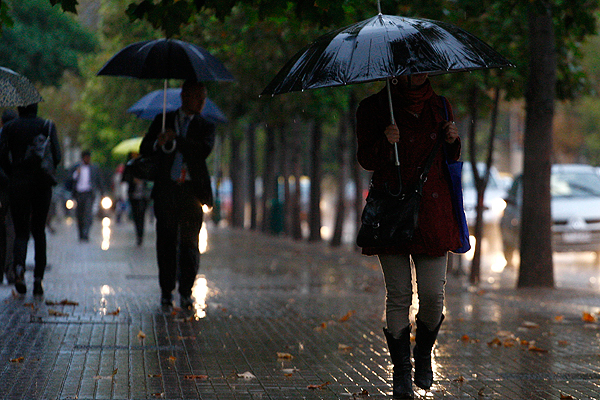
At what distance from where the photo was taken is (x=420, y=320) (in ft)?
19.2

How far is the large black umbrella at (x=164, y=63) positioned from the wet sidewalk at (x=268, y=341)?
2.11m

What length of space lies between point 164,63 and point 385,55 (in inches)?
179

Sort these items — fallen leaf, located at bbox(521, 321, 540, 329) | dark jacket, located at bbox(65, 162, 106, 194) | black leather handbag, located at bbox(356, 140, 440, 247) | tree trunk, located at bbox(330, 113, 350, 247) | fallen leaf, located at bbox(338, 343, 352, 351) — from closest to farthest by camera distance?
black leather handbag, located at bbox(356, 140, 440, 247)
fallen leaf, located at bbox(338, 343, 352, 351)
fallen leaf, located at bbox(521, 321, 540, 329)
dark jacket, located at bbox(65, 162, 106, 194)
tree trunk, located at bbox(330, 113, 350, 247)

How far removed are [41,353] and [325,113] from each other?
13668 millimetres

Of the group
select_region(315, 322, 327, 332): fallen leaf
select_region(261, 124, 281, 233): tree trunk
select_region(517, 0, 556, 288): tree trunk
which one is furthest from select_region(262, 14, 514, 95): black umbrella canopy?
select_region(261, 124, 281, 233): tree trunk

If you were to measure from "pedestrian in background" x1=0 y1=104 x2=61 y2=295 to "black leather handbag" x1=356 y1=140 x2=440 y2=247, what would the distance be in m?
4.90

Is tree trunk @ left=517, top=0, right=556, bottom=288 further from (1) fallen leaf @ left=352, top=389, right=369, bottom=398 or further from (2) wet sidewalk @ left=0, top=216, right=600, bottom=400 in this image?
(1) fallen leaf @ left=352, top=389, right=369, bottom=398

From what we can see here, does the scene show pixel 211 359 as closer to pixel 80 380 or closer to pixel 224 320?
pixel 80 380

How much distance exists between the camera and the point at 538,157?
507 inches

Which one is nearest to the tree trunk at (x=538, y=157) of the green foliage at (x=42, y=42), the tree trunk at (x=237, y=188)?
the green foliage at (x=42, y=42)

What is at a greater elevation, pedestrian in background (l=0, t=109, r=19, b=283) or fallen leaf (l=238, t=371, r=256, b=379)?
pedestrian in background (l=0, t=109, r=19, b=283)

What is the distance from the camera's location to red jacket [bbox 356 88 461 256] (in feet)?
18.5

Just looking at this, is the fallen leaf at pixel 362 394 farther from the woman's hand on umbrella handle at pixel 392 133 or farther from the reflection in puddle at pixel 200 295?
the reflection in puddle at pixel 200 295

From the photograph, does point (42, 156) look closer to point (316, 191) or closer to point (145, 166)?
point (145, 166)
